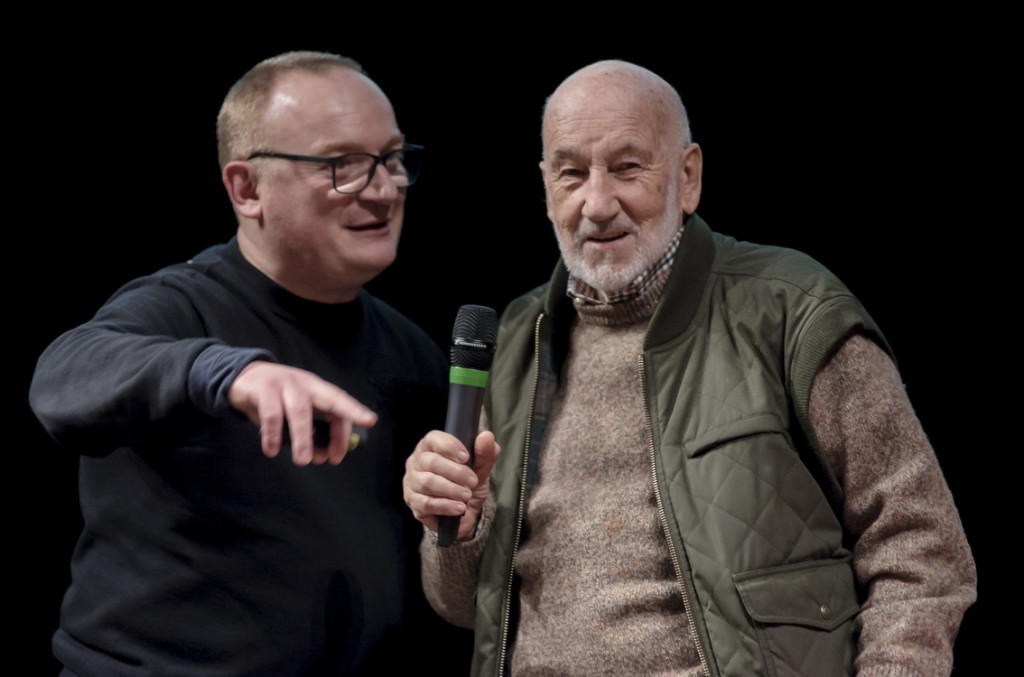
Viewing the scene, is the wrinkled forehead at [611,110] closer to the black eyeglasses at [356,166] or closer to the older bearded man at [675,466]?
the older bearded man at [675,466]

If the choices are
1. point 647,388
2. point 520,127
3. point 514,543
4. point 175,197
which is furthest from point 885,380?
point 175,197

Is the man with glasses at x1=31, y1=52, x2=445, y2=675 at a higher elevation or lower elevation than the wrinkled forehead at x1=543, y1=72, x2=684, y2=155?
lower

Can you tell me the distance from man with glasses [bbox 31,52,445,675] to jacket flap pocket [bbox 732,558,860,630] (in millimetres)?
727

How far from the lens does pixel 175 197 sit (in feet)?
9.19

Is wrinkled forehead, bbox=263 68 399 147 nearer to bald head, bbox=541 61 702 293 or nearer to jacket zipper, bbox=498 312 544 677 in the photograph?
bald head, bbox=541 61 702 293

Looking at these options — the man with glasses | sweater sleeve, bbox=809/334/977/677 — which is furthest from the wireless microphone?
sweater sleeve, bbox=809/334/977/677

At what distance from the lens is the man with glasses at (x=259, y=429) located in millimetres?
1742

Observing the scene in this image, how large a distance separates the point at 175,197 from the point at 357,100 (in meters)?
0.85

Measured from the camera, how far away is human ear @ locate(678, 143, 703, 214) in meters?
1.98

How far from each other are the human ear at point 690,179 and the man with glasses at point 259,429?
2.16ft

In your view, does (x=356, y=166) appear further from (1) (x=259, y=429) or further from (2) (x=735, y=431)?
(2) (x=735, y=431)

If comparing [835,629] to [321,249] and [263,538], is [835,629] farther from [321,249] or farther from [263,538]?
[321,249]

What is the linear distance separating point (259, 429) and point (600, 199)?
82 cm

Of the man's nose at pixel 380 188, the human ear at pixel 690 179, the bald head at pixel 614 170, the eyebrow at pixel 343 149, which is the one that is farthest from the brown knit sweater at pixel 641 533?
the eyebrow at pixel 343 149
